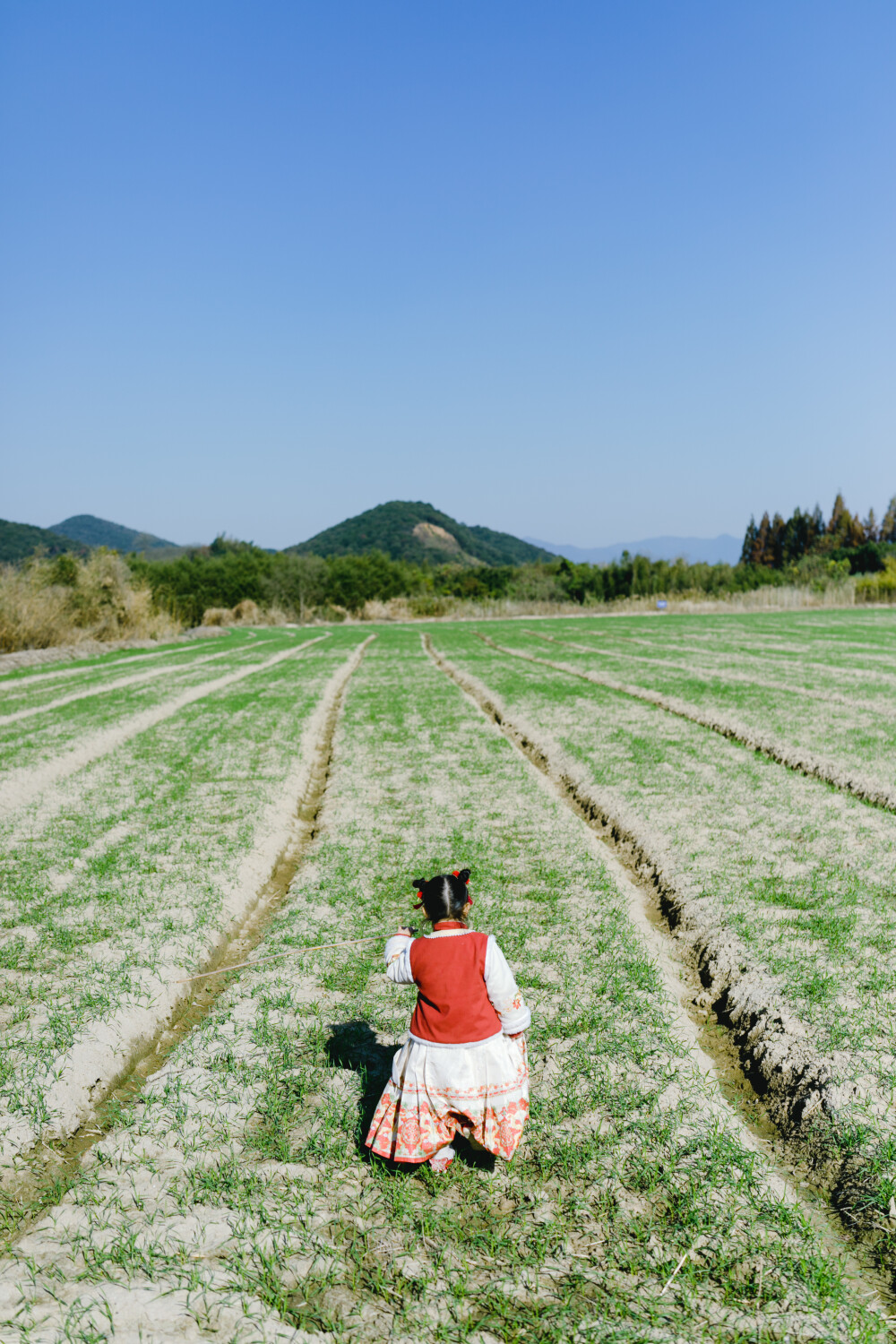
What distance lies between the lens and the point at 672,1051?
4148 millimetres

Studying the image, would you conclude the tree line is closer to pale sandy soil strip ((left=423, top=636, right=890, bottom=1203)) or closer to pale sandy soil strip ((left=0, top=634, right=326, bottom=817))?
pale sandy soil strip ((left=0, top=634, right=326, bottom=817))

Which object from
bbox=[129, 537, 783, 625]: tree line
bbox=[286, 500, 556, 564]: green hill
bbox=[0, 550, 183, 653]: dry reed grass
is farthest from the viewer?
bbox=[286, 500, 556, 564]: green hill

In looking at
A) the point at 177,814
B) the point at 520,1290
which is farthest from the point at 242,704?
the point at 520,1290

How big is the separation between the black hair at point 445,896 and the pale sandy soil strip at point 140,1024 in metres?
2.23

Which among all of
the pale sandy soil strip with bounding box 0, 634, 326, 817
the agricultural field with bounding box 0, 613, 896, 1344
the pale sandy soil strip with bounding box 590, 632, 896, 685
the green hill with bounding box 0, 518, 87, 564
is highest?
the green hill with bounding box 0, 518, 87, 564

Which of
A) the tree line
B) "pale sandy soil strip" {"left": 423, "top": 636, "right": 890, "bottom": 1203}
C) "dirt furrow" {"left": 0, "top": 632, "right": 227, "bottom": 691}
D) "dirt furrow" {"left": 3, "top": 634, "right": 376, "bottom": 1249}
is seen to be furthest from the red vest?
the tree line

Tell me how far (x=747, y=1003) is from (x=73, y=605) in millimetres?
36784

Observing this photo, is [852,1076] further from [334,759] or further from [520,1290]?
[334,759]

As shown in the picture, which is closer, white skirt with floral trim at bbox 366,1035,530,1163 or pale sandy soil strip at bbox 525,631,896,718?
white skirt with floral trim at bbox 366,1035,530,1163

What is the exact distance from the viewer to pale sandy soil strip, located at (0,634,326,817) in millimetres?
9914

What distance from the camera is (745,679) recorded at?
17.8 m

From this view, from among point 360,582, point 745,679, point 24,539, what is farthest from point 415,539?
point 745,679

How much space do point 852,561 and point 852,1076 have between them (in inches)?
3579

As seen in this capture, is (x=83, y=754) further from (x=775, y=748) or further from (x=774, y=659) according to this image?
(x=774, y=659)
